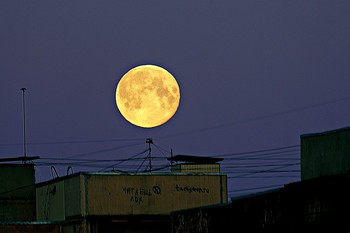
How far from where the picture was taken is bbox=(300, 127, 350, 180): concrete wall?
3409 centimetres

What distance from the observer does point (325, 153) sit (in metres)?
35.1

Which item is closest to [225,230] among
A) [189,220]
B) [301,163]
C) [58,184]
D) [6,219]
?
[189,220]

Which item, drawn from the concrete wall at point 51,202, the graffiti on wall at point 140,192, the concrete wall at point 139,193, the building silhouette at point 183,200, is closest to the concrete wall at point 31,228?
the building silhouette at point 183,200

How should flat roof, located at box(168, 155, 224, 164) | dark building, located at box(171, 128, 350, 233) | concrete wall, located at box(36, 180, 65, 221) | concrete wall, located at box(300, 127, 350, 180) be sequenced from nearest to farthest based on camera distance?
dark building, located at box(171, 128, 350, 233) < concrete wall, located at box(300, 127, 350, 180) < concrete wall, located at box(36, 180, 65, 221) < flat roof, located at box(168, 155, 224, 164)

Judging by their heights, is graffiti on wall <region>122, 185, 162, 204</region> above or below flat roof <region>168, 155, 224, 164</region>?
below

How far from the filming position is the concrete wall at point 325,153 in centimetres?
3409

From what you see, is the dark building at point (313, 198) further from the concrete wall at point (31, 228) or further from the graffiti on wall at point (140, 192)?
the concrete wall at point (31, 228)

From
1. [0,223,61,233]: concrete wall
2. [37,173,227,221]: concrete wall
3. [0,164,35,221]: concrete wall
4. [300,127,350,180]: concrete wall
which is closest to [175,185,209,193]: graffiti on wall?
[37,173,227,221]: concrete wall

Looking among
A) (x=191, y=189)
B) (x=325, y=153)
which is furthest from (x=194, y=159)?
(x=325, y=153)

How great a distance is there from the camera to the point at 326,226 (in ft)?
110

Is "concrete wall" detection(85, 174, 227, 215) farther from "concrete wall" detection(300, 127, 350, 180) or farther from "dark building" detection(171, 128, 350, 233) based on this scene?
"concrete wall" detection(300, 127, 350, 180)

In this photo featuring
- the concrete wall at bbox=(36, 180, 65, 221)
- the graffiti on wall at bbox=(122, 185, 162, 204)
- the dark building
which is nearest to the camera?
the dark building

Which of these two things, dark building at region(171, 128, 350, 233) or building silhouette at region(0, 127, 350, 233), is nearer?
dark building at region(171, 128, 350, 233)

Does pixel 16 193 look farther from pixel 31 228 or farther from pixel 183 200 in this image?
pixel 183 200
